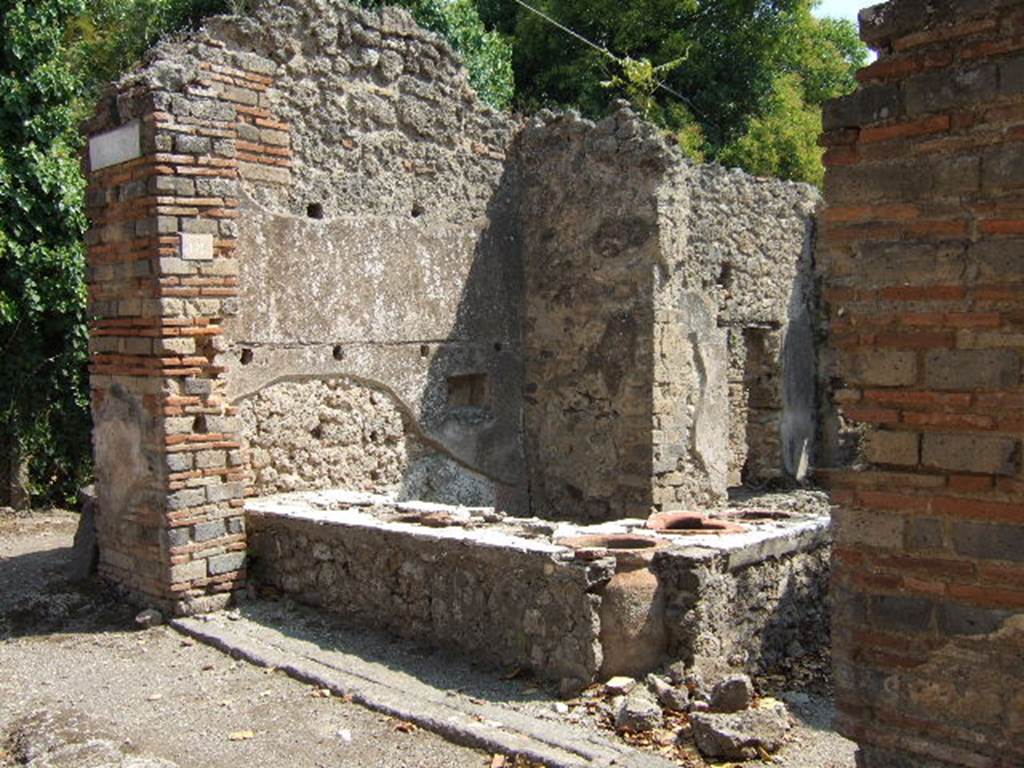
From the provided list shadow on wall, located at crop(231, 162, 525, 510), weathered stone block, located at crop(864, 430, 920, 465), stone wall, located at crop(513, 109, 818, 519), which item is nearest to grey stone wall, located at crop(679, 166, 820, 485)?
stone wall, located at crop(513, 109, 818, 519)

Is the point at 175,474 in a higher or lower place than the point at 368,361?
lower

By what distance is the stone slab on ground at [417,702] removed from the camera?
440cm

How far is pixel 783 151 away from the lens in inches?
793

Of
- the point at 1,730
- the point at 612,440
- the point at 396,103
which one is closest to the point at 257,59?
the point at 396,103

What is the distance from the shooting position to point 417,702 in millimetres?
5062

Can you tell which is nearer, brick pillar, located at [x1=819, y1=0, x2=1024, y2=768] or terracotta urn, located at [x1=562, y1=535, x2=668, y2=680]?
brick pillar, located at [x1=819, y1=0, x2=1024, y2=768]

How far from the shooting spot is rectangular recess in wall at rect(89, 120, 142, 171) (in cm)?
668

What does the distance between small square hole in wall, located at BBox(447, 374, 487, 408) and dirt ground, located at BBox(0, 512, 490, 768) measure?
3.16 meters

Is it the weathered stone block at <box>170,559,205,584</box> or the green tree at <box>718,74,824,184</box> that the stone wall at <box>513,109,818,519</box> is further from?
the green tree at <box>718,74,824,184</box>

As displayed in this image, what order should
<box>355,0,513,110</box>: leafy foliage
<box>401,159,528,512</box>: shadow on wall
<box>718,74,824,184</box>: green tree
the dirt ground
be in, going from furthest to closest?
<box>718,74,824,184</box>: green tree → <box>355,0,513,110</box>: leafy foliage → <box>401,159,528,512</box>: shadow on wall → the dirt ground

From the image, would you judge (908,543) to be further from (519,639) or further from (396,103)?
(396,103)

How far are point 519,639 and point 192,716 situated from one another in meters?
1.64

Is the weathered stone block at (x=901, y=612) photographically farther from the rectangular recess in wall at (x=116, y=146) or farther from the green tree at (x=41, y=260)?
the green tree at (x=41, y=260)


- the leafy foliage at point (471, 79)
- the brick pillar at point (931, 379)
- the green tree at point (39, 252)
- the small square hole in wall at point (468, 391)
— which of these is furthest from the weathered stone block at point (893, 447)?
the green tree at point (39, 252)
